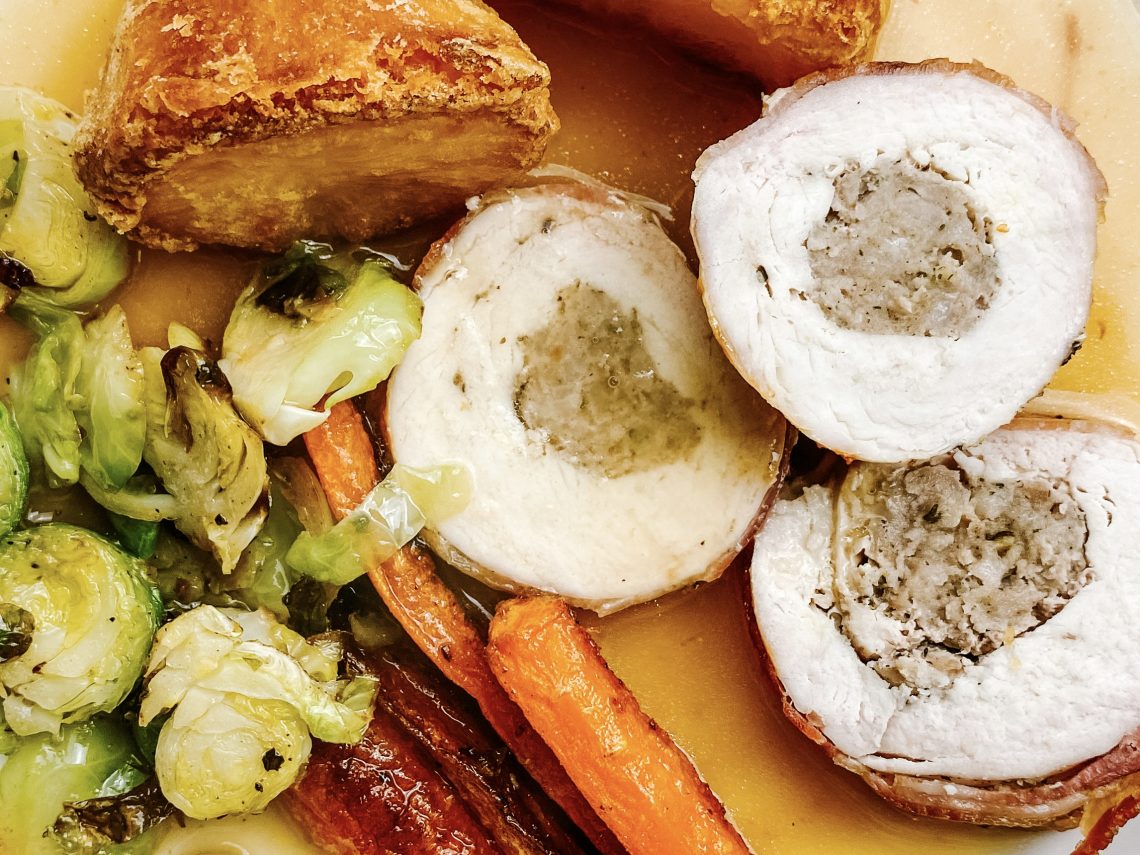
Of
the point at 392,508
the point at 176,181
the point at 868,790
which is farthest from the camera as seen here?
the point at 868,790

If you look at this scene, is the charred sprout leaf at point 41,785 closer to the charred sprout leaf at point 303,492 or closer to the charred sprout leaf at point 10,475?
the charred sprout leaf at point 10,475

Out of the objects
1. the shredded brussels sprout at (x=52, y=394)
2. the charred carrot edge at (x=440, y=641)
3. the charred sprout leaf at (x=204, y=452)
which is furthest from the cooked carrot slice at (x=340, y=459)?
the shredded brussels sprout at (x=52, y=394)

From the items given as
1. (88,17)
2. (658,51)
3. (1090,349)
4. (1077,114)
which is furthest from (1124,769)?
(88,17)

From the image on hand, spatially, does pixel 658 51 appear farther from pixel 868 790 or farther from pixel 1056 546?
pixel 868 790

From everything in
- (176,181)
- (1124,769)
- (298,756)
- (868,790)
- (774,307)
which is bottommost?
(298,756)

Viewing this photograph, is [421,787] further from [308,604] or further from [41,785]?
[41,785]

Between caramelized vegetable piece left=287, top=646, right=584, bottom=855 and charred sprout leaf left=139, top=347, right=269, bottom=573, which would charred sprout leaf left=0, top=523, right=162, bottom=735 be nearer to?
charred sprout leaf left=139, top=347, right=269, bottom=573

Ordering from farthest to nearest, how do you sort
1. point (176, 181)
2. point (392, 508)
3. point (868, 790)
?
point (868, 790) → point (392, 508) → point (176, 181)
